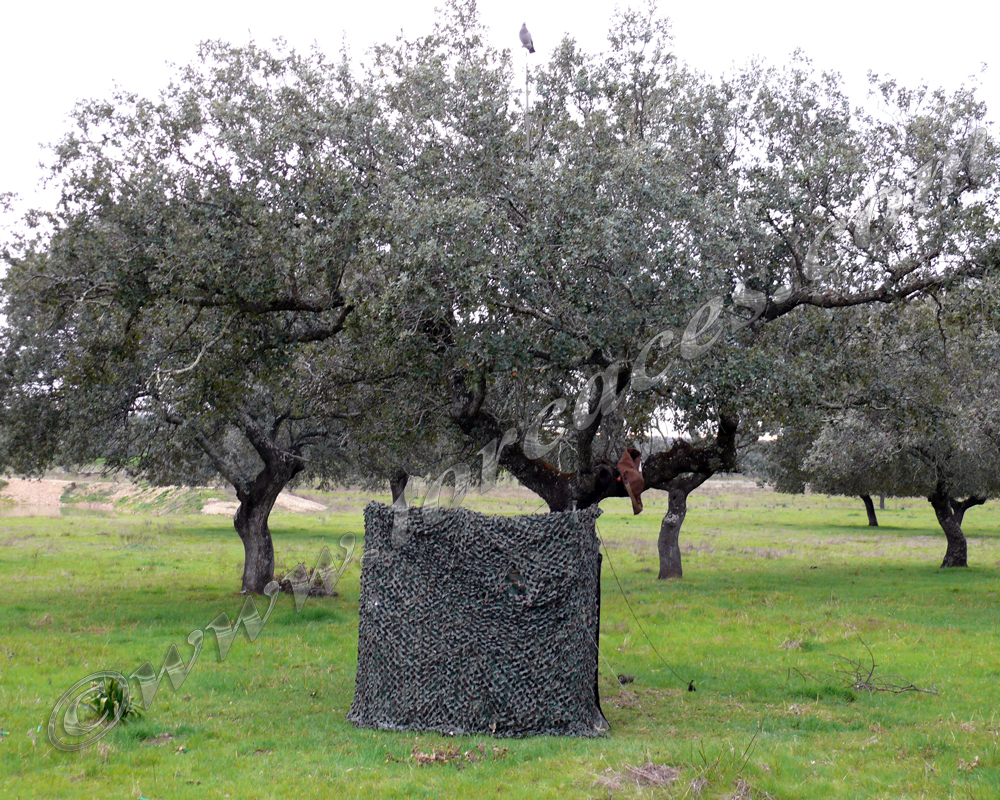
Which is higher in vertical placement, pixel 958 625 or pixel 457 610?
pixel 457 610

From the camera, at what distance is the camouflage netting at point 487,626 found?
9070mm

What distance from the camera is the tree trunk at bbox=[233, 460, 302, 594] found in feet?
68.7

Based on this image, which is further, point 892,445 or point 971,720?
point 892,445

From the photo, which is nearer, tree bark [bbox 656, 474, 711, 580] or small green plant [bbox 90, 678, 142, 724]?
small green plant [bbox 90, 678, 142, 724]

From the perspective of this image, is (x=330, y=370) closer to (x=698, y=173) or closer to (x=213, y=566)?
(x=698, y=173)

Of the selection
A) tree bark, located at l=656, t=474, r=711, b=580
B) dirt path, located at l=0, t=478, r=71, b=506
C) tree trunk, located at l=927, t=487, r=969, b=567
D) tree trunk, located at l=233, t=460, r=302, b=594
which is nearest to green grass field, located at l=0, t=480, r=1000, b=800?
tree bark, located at l=656, t=474, r=711, b=580

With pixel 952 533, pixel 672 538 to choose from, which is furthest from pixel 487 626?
pixel 952 533

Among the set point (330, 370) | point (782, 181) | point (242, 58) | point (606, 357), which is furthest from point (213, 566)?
point (782, 181)

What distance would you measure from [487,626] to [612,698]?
3.17 meters

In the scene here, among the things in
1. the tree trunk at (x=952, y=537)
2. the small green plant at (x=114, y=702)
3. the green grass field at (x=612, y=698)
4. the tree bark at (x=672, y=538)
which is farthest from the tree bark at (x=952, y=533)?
the small green plant at (x=114, y=702)

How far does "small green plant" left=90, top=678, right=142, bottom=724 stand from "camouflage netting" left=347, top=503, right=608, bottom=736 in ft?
8.46

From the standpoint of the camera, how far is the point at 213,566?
2895 cm

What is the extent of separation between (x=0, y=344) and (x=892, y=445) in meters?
22.0

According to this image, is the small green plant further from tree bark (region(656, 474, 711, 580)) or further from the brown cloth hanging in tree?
tree bark (region(656, 474, 711, 580))
